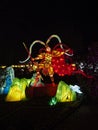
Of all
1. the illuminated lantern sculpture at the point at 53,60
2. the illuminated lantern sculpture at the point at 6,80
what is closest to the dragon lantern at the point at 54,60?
the illuminated lantern sculpture at the point at 53,60

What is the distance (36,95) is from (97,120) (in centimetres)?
782

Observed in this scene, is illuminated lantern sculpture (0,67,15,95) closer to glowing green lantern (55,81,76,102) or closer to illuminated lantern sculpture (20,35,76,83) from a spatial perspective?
illuminated lantern sculpture (20,35,76,83)

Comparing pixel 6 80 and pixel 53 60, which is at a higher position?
pixel 53 60

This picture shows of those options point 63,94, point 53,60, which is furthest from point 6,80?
point 63,94

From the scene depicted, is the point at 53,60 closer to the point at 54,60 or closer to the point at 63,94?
the point at 54,60

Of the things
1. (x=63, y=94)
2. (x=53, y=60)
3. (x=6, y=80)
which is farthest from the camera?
(x=6, y=80)

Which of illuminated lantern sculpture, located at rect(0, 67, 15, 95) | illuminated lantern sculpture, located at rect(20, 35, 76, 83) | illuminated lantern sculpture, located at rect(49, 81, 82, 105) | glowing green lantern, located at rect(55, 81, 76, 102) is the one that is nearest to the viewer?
illuminated lantern sculpture, located at rect(49, 81, 82, 105)

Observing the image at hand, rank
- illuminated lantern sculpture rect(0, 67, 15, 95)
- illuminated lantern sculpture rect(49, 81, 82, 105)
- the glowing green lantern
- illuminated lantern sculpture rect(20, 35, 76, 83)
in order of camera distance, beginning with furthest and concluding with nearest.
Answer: illuminated lantern sculpture rect(0, 67, 15, 95)
illuminated lantern sculpture rect(20, 35, 76, 83)
the glowing green lantern
illuminated lantern sculpture rect(49, 81, 82, 105)

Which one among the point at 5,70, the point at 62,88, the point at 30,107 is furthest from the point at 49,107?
the point at 5,70

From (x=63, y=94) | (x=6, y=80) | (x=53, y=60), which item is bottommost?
(x=63, y=94)

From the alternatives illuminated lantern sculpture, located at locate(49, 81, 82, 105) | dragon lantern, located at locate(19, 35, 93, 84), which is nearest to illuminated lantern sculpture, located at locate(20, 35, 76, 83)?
dragon lantern, located at locate(19, 35, 93, 84)

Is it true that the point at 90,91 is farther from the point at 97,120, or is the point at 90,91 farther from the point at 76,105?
the point at 97,120

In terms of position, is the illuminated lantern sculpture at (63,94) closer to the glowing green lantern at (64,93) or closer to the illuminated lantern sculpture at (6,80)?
the glowing green lantern at (64,93)

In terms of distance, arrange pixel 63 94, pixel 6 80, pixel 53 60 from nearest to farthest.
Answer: pixel 63 94, pixel 53 60, pixel 6 80
